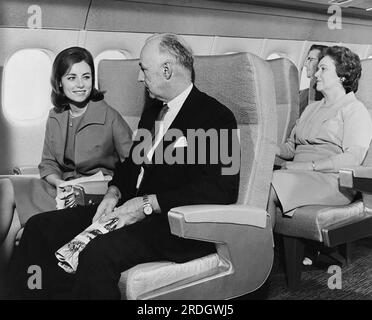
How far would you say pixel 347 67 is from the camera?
9.46 ft

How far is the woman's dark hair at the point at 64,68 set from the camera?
271 cm

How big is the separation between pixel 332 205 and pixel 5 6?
251cm

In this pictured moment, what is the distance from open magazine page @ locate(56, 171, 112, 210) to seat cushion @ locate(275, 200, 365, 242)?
992 mm

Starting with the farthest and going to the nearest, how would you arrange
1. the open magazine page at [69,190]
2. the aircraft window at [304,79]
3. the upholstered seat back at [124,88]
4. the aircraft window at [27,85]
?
the aircraft window at [304,79]
the aircraft window at [27,85]
the upholstered seat back at [124,88]
the open magazine page at [69,190]

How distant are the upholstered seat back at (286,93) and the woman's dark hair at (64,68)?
1266 millimetres

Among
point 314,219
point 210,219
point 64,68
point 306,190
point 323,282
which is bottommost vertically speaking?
point 323,282

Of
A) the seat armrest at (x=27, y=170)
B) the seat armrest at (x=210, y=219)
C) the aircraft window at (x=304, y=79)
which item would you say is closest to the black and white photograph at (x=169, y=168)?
the seat armrest at (x=210, y=219)

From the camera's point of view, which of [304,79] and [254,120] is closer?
[254,120]

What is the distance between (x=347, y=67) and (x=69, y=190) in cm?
177

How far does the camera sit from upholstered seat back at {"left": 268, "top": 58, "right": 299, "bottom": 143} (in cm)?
329

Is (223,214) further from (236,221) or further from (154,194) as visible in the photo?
(154,194)

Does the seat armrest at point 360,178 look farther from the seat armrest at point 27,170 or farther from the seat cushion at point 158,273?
the seat armrest at point 27,170

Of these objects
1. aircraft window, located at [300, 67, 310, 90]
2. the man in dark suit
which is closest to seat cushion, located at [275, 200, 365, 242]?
the man in dark suit

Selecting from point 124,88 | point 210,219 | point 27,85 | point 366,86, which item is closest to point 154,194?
point 210,219
